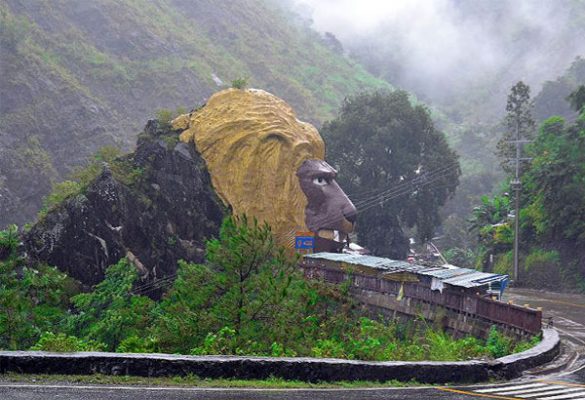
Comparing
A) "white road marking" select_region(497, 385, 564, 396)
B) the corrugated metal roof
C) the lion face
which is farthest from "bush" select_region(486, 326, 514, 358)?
the lion face

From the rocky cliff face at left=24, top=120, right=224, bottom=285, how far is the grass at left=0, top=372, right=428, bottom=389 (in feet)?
69.7

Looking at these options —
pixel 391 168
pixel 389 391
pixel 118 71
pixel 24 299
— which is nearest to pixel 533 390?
pixel 389 391

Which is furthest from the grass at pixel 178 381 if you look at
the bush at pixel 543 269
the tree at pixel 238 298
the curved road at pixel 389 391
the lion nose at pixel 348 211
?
the bush at pixel 543 269

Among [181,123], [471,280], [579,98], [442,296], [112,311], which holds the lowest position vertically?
[112,311]

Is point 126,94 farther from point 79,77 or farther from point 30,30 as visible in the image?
point 30,30

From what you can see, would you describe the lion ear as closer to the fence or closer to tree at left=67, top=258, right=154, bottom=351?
tree at left=67, top=258, right=154, bottom=351

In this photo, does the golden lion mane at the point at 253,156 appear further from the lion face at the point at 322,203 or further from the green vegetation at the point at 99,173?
the green vegetation at the point at 99,173

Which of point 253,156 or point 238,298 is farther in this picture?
point 253,156

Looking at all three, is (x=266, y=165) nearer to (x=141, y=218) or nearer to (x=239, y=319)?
(x=141, y=218)

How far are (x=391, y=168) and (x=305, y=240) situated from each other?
2047 centimetres

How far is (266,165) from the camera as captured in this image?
34094mm

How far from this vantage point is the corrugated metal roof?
24688mm

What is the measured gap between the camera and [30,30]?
70938mm

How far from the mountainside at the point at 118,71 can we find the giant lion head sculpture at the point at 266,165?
26866 millimetres
